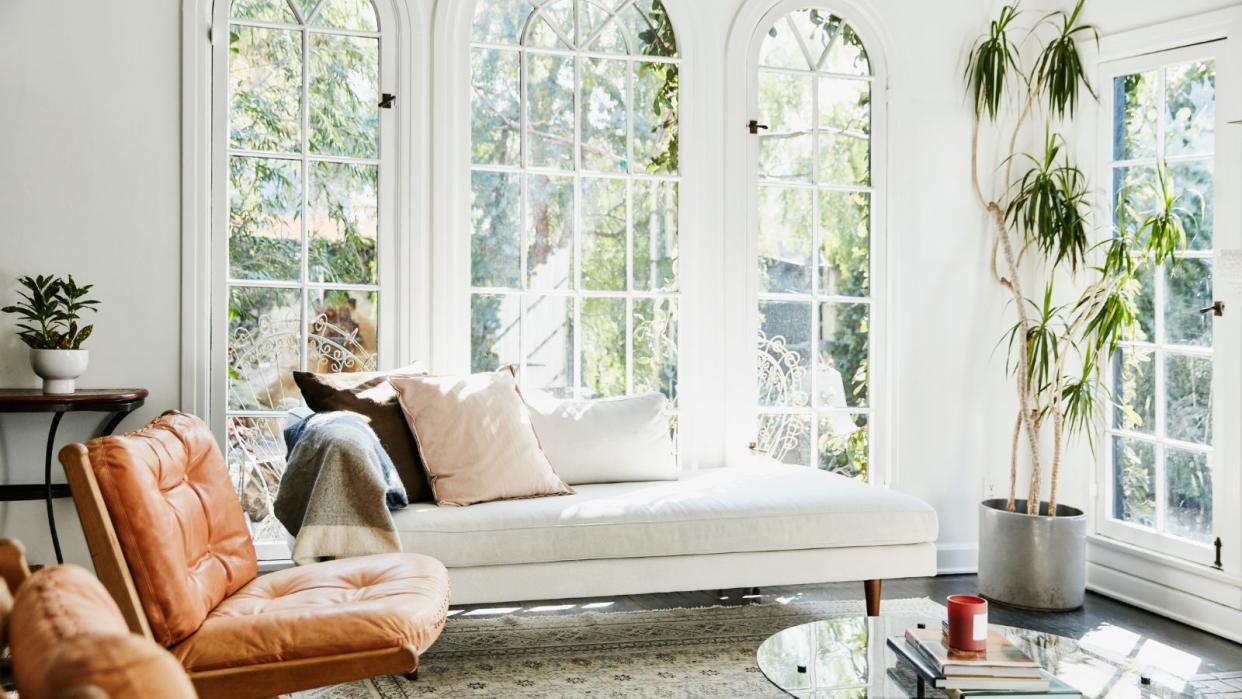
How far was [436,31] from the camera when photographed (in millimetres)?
4137

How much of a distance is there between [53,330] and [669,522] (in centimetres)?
218

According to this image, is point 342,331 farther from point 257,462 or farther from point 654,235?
point 654,235

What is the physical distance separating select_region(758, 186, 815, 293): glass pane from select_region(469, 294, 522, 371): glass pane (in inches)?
43.3

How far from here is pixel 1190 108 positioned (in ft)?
13.5

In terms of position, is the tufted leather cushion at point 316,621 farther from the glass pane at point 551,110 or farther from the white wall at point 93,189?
the glass pane at point 551,110

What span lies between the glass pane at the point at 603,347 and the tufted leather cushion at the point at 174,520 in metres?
1.86

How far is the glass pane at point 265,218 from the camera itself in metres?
3.98

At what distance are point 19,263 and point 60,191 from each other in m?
0.29

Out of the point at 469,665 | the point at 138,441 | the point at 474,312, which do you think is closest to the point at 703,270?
the point at 474,312

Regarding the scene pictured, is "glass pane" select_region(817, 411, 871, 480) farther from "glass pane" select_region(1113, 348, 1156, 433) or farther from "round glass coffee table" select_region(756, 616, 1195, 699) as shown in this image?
"round glass coffee table" select_region(756, 616, 1195, 699)

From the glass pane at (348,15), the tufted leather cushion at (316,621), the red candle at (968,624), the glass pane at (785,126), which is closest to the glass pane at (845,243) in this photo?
the glass pane at (785,126)

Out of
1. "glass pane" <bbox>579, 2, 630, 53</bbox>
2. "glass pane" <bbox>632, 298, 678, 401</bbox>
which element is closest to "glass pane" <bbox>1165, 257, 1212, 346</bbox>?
"glass pane" <bbox>632, 298, 678, 401</bbox>

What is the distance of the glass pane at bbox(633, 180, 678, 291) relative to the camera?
4449 millimetres

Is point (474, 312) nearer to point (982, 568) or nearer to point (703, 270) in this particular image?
point (703, 270)
